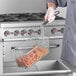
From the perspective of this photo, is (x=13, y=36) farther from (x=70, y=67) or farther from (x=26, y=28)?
(x=70, y=67)

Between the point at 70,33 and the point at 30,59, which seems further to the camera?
the point at 70,33

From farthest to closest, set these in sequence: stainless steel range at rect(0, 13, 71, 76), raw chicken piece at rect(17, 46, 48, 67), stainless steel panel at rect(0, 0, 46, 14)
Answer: stainless steel panel at rect(0, 0, 46, 14), stainless steel range at rect(0, 13, 71, 76), raw chicken piece at rect(17, 46, 48, 67)

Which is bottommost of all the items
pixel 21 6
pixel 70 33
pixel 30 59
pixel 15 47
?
pixel 15 47

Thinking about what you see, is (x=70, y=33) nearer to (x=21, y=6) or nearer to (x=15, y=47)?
(x=15, y=47)

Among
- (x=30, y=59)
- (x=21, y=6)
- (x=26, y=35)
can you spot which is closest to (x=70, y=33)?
(x=30, y=59)

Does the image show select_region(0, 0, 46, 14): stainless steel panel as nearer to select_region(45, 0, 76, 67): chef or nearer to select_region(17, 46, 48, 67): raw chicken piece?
select_region(45, 0, 76, 67): chef

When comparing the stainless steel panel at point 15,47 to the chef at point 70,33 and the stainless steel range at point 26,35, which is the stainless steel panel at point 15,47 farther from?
the chef at point 70,33

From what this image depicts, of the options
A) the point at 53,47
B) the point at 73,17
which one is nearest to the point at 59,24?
the point at 53,47

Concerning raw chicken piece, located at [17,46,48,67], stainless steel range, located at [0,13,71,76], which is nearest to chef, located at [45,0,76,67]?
raw chicken piece, located at [17,46,48,67]

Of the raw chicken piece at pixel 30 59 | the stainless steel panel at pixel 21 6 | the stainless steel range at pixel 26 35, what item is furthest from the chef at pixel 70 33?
the stainless steel panel at pixel 21 6

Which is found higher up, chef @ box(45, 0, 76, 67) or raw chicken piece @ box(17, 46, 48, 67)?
chef @ box(45, 0, 76, 67)

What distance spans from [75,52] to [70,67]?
0.81ft

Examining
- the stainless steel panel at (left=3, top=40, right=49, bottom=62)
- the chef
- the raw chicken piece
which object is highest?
the chef

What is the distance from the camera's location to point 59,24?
2.23m
